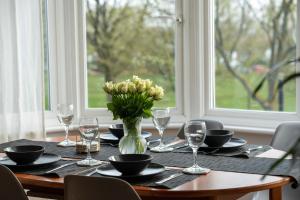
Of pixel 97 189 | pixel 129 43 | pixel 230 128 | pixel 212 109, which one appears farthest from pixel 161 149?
pixel 129 43

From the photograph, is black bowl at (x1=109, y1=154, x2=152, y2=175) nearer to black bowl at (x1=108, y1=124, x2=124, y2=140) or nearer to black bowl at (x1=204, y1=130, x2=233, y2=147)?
black bowl at (x1=204, y1=130, x2=233, y2=147)

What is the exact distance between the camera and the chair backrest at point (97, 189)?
5.71 feet

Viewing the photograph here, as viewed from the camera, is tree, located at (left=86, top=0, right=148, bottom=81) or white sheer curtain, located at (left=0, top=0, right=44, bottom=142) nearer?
white sheer curtain, located at (left=0, top=0, right=44, bottom=142)

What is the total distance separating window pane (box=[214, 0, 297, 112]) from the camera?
3615mm

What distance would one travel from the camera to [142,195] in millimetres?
1869

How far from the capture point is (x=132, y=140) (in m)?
2.41

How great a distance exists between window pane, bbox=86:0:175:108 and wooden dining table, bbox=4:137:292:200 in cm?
205

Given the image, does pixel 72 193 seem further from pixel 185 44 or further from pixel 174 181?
pixel 185 44

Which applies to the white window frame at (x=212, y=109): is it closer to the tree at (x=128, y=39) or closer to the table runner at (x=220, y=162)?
the tree at (x=128, y=39)

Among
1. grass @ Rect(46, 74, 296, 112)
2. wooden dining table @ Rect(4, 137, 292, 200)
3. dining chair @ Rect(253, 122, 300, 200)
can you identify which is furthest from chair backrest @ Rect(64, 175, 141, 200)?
grass @ Rect(46, 74, 296, 112)

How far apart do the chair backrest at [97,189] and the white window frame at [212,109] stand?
203cm

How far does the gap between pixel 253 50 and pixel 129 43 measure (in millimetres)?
983

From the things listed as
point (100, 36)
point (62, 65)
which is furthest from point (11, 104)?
point (100, 36)

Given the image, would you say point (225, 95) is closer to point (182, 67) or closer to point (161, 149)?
point (182, 67)
